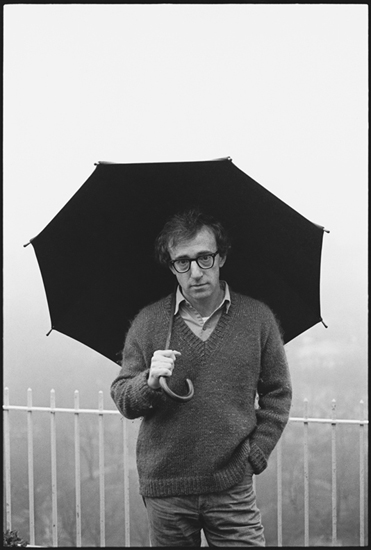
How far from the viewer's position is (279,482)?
4059 millimetres

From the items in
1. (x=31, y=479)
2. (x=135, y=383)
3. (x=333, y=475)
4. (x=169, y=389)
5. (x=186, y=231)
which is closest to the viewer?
(x=169, y=389)

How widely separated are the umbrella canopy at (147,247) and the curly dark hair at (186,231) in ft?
0.23

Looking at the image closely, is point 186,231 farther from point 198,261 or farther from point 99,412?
point 99,412

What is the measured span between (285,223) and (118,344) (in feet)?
2.73

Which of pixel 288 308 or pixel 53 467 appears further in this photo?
pixel 53 467

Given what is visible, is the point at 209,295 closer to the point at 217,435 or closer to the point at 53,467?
the point at 217,435

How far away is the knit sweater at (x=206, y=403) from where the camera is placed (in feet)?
7.00

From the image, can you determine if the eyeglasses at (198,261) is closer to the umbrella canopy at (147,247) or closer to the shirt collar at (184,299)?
the shirt collar at (184,299)

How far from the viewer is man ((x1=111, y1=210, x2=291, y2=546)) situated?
2.14m

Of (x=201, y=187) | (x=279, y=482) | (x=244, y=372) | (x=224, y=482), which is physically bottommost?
(x=279, y=482)

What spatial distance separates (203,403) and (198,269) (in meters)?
0.46

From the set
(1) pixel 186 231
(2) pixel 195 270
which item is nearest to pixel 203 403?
(2) pixel 195 270

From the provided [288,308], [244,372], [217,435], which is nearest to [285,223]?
[288,308]

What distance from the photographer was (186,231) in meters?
2.21
